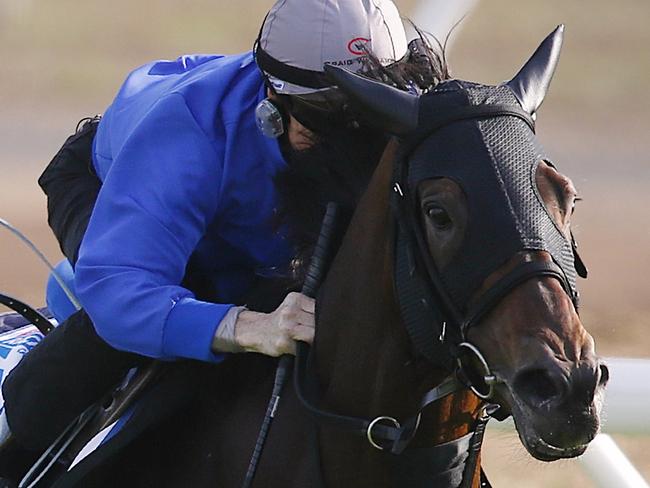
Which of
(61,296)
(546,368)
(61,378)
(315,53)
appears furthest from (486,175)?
(61,296)

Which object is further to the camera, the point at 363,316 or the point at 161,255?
the point at 161,255

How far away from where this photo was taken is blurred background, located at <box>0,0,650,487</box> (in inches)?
439

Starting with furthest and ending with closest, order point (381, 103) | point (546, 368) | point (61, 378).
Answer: point (61, 378) < point (381, 103) < point (546, 368)

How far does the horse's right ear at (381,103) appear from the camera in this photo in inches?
95.4

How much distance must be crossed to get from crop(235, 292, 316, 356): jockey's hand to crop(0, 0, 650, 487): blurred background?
6752 millimetres

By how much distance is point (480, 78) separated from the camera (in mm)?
15211

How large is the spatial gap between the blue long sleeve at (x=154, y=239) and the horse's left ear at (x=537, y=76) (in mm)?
653

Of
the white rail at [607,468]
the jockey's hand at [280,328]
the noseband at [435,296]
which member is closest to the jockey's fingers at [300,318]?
the jockey's hand at [280,328]

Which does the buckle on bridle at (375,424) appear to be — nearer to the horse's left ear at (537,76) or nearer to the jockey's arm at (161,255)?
the jockey's arm at (161,255)

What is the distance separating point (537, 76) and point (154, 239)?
76 cm

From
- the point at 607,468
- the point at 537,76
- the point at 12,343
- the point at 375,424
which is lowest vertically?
the point at 607,468

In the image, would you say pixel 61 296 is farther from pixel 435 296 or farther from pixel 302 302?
pixel 435 296

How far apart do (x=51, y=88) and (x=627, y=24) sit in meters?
7.07

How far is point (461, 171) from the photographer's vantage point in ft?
7.63
